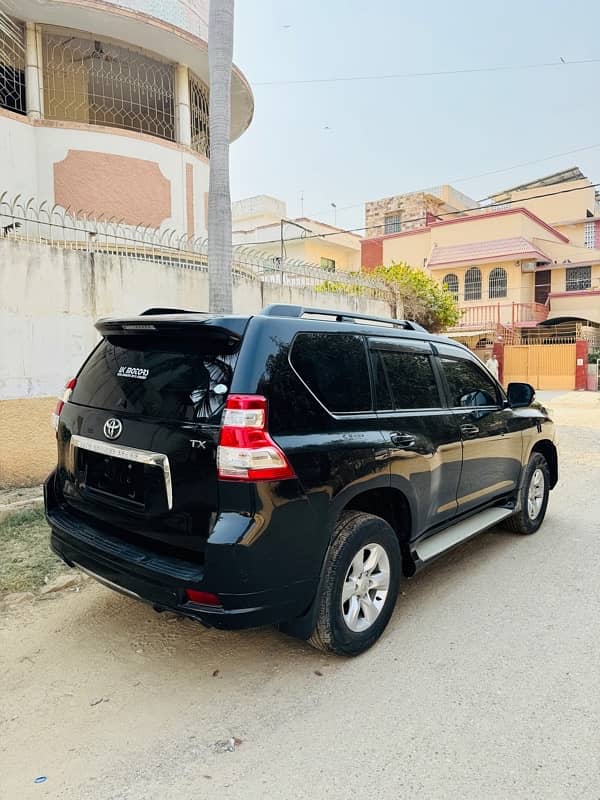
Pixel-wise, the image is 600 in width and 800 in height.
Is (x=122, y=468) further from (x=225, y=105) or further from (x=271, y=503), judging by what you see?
(x=225, y=105)

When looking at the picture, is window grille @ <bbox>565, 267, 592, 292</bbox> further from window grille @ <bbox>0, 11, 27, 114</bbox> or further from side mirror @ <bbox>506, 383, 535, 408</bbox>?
side mirror @ <bbox>506, 383, 535, 408</bbox>

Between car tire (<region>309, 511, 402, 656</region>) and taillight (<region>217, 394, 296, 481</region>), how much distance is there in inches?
25.7

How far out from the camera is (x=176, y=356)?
282 cm

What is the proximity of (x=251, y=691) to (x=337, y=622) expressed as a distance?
54cm

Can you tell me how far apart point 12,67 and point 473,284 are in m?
22.9

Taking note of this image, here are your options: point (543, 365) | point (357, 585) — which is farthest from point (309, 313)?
point (543, 365)

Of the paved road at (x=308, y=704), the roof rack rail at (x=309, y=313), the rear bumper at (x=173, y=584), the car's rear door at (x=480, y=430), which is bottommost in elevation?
the paved road at (x=308, y=704)

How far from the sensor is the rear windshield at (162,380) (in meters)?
2.65

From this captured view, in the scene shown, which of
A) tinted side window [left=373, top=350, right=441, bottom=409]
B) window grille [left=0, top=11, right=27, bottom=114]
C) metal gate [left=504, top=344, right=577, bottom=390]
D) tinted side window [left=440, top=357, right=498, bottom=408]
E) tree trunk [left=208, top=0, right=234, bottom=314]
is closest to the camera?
tinted side window [left=373, top=350, right=441, bottom=409]

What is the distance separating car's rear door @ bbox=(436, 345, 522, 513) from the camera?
415 cm

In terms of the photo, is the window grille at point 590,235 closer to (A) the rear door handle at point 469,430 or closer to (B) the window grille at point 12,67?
(B) the window grille at point 12,67

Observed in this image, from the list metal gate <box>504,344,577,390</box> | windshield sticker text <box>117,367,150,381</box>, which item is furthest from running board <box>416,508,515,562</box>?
metal gate <box>504,344,577,390</box>

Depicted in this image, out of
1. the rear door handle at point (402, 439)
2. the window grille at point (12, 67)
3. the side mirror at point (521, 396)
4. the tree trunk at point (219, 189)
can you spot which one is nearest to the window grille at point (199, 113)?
the window grille at point (12, 67)

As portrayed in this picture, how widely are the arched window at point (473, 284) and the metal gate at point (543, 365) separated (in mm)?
4396
